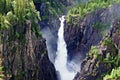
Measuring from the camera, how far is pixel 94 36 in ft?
387

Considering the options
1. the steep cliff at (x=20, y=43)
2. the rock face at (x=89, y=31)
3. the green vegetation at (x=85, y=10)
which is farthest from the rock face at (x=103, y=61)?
the green vegetation at (x=85, y=10)

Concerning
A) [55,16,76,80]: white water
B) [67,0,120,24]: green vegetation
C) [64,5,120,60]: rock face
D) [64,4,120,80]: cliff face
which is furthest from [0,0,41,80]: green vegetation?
[67,0,120,24]: green vegetation

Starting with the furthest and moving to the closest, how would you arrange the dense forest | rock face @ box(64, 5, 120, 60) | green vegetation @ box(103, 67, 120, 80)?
rock face @ box(64, 5, 120, 60), the dense forest, green vegetation @ box(103, 67, 120, 80)

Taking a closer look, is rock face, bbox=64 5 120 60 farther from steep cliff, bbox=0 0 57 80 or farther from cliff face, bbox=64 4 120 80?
steep cliff, bbox=0 0 57 80

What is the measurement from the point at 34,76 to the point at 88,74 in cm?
1228

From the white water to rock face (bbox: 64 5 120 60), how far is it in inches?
73.1

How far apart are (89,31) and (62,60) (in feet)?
37.9

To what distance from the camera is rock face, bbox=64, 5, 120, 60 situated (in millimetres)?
116375

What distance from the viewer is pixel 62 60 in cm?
12156

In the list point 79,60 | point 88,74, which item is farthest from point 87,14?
point 88,74

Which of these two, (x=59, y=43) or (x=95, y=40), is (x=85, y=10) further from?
(x=95, y=40)

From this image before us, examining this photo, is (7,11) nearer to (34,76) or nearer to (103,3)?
(34,76)

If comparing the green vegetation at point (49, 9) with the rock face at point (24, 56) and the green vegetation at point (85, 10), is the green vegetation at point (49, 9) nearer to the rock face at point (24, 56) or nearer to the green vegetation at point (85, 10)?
the green vegetation at point (85, 10)

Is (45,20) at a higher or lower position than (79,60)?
higher
